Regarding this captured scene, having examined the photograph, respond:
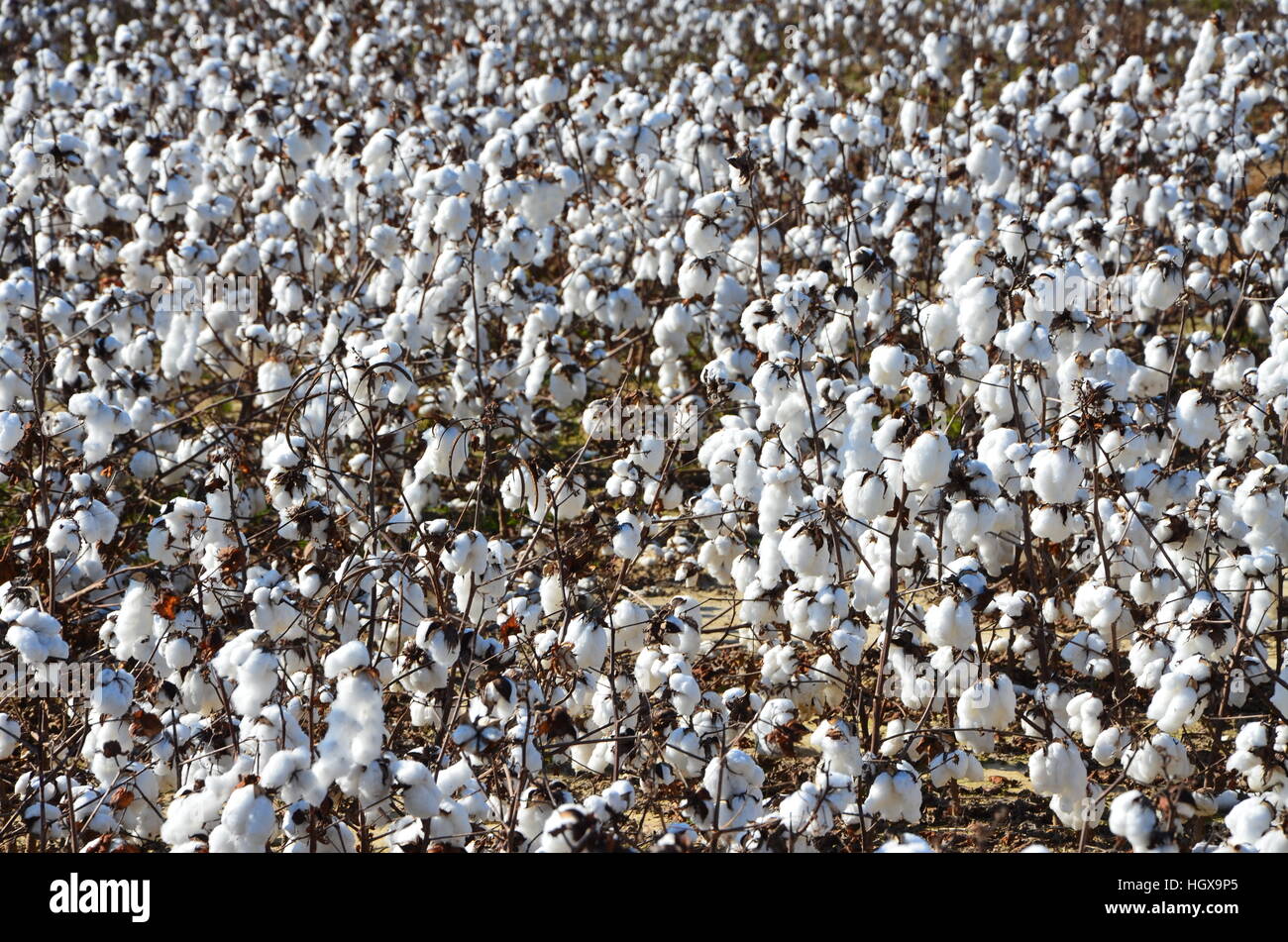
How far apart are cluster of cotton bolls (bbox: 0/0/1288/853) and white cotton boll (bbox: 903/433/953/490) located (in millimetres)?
14

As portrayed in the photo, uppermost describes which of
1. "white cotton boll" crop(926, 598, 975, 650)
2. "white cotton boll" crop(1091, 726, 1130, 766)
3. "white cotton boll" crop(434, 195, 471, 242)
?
"white cotton boll" crop(434, 195, 471, 242)

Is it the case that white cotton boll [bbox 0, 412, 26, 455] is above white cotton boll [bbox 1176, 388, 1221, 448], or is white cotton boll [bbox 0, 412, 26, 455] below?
above

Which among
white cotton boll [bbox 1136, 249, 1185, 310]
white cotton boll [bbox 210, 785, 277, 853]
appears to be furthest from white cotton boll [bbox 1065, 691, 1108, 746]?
white cotton boll [bbox 210, 785, 277, 853]

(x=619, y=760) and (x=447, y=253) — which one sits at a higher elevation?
(x=447, y=253)

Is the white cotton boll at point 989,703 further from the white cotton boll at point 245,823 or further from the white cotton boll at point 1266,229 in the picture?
the white cotton boll at point 1266,229

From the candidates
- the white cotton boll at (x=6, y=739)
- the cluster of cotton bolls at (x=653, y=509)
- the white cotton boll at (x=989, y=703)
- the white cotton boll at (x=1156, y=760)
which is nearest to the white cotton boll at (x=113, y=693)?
the cluster of cotton bolls at (x=653, y=509)

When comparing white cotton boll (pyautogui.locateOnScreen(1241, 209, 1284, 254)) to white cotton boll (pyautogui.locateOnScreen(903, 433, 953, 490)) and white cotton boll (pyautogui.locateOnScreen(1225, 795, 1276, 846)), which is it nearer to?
white cotton boll (pyautogui.locateOnScreen(903, 433, 953, 490))

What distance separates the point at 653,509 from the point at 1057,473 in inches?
63.0

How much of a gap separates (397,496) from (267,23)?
11.2 metres

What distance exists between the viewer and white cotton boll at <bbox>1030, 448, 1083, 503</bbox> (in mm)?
3518

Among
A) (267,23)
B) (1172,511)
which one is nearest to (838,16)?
(267,23)

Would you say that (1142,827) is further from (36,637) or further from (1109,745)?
(36,637)

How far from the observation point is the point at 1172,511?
4.09 m
